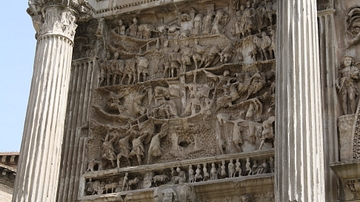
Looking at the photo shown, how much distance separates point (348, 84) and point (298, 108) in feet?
4.99

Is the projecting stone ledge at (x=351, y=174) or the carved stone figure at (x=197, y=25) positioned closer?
the projecting stone ledge at (x=351, y=174)

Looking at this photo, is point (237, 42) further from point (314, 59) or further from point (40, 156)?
point (40, 156)

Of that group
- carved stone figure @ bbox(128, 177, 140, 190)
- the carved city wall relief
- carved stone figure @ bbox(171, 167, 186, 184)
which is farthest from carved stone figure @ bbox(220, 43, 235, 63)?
carved stone figure @ bbox(128, 177, 140, 190)

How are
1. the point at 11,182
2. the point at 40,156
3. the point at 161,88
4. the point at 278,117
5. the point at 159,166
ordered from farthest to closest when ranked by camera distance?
the point at 11,182 < the point at 161,88 < the point at 159,166 < the point at 40,156 < the point at 278,117

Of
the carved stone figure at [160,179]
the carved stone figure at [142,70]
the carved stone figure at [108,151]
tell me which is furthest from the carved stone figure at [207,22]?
the carved stone figure at [160,179]

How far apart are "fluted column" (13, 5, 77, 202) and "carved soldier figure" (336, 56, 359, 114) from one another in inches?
176

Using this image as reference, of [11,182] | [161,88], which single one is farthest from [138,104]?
[11,182]

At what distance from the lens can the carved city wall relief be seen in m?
12.6

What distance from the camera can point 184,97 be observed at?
44.0 ft

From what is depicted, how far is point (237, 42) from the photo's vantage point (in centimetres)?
1345

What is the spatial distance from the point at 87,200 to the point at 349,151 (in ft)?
14.8

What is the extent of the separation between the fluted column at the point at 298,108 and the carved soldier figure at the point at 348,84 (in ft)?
2.90

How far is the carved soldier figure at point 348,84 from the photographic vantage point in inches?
455

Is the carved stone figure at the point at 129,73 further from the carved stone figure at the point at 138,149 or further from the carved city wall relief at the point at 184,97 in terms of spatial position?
the carved stone figure at the point at 138,149
